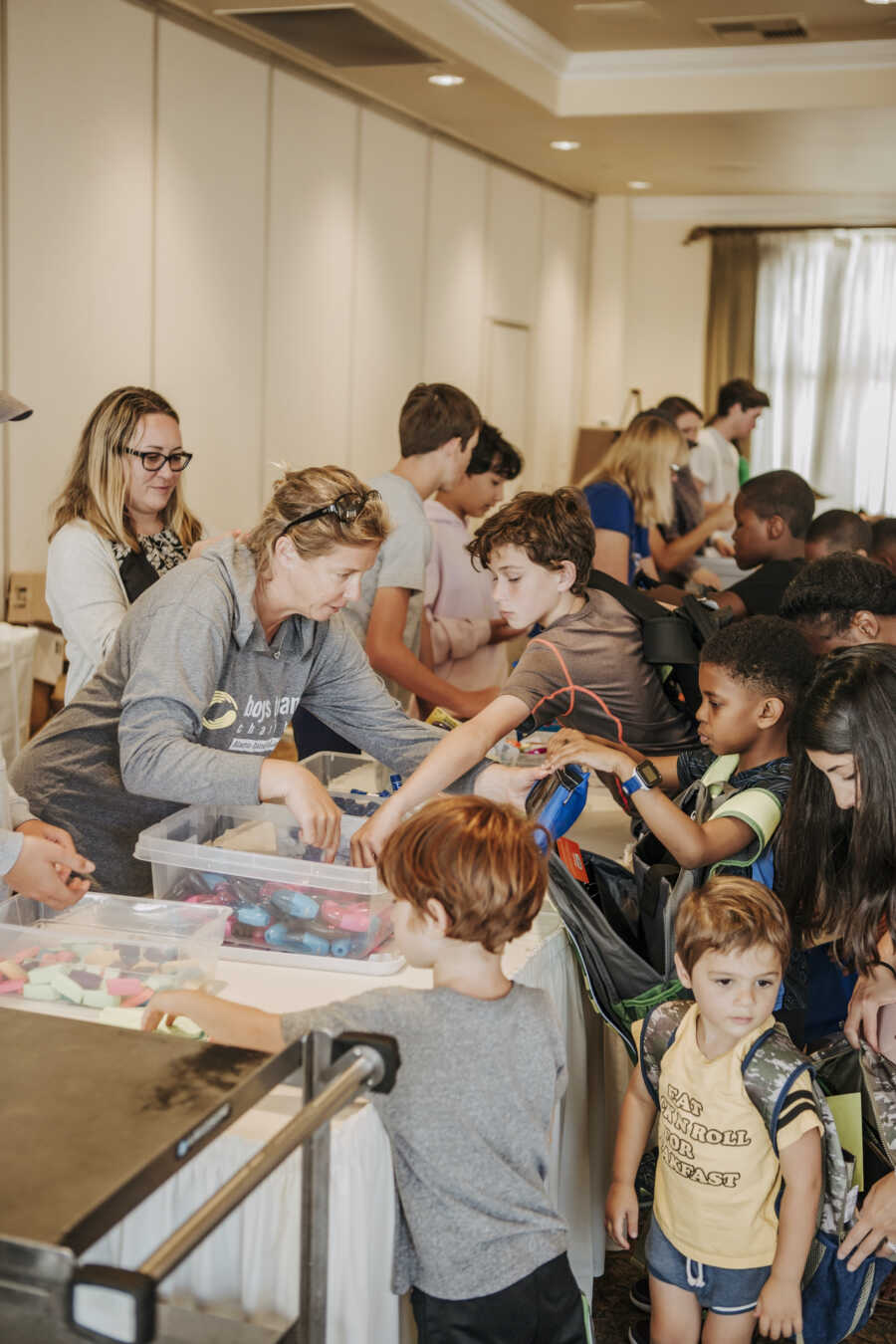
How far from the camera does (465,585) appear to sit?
3.87 m

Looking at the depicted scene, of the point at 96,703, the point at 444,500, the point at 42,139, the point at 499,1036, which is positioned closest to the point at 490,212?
the point at 42,139

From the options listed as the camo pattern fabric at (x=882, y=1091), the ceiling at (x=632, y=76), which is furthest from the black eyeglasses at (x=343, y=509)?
the ceiling at (x=632, y=76)

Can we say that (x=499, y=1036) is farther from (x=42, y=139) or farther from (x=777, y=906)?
(x=42, y=139)

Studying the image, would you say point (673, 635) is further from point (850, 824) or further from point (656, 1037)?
point (656, 1037)

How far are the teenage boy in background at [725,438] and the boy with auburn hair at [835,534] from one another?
333 cm

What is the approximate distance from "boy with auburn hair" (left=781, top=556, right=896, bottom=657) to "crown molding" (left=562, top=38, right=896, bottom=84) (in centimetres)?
422

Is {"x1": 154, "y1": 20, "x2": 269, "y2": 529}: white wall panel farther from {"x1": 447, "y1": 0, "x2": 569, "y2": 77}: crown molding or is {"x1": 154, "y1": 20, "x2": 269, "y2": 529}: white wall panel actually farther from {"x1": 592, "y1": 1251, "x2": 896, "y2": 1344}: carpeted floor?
{"x1": 592, "y1": 1251, "x2": 896, "y2": 1344}: carpeted floor

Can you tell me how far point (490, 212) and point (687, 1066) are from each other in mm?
6763

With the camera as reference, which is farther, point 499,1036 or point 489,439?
point 489,439

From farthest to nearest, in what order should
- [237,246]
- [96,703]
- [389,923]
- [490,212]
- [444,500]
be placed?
[490,212]
[237,246]
[444,500]
[96,703]
[389,923]

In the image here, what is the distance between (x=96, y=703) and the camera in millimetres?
2070

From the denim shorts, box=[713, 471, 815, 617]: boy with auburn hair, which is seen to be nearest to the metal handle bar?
the denim shorts

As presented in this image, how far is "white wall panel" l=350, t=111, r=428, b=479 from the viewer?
6.47m

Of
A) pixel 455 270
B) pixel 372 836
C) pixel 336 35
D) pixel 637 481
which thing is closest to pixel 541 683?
pixel 372 836
